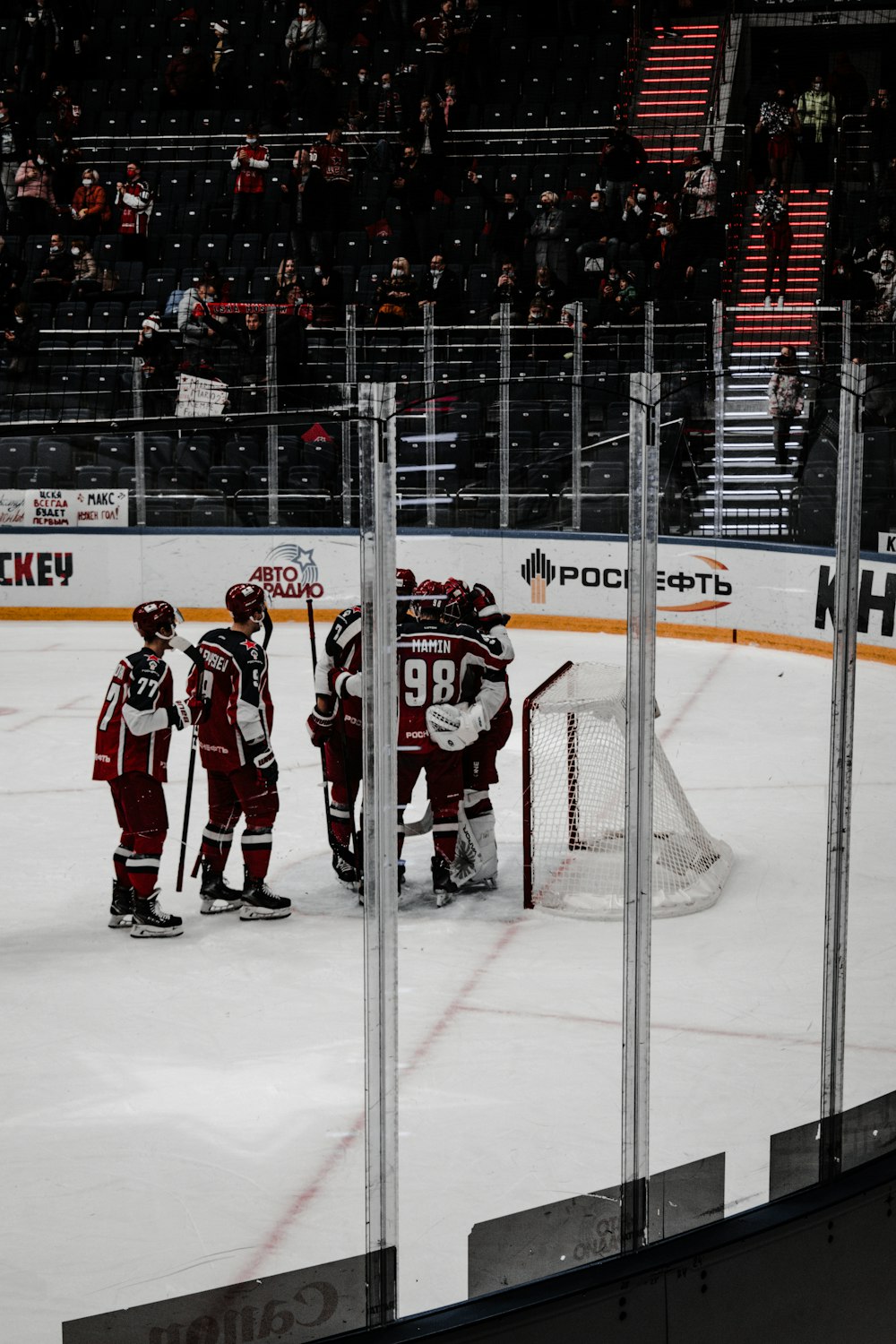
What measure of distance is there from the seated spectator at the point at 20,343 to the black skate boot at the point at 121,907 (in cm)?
899

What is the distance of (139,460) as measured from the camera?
1188cm

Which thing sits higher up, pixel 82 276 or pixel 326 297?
pixel 82 276

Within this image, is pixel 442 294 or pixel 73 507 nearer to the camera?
pixel 73 507

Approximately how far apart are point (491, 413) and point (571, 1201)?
900 centimetres

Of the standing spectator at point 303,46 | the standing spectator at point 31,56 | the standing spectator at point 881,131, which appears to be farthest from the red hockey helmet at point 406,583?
the standing spectator at point 31,56

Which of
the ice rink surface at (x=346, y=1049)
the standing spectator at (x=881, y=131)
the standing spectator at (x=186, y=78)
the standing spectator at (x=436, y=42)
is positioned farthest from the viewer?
the standing spectator at (x=186, y=78)

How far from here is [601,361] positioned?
12.1 meters

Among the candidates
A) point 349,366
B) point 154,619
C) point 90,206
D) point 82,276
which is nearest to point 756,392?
point 349,366

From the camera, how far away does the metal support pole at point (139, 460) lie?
11.9 meters

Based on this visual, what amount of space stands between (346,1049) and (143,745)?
1392 millimetres

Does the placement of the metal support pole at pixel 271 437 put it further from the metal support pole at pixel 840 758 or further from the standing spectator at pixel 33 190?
the metal support pole at pixel 840 758

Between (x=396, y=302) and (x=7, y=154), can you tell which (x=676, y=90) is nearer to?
(x=396, y=302)

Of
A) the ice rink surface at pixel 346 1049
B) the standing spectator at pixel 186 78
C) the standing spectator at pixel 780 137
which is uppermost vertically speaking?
the standing spectator at pixel 186 78

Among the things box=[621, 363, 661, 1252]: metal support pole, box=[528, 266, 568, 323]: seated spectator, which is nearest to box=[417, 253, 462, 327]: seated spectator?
box=[528, 266, 568, 323]: seated spectator
